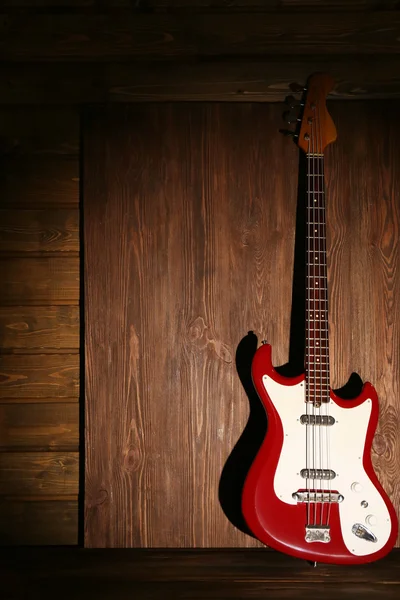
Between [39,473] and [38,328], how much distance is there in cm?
43

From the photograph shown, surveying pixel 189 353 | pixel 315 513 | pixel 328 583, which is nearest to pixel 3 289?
pixel 189 353

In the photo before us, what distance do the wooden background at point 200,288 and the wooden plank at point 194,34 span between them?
0.17 meters

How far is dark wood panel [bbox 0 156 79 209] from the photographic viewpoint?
174cm

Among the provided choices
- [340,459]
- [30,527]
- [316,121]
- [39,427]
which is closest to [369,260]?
[316,121]

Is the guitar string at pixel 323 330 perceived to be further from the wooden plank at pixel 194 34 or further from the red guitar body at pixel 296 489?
the wooden plank at pixel 194 34

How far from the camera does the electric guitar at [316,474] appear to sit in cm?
151

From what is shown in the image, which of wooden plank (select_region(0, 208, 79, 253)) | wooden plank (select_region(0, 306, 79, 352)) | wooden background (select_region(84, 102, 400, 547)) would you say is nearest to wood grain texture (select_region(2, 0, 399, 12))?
wooden background (select_region(84, 102, 400, 547))

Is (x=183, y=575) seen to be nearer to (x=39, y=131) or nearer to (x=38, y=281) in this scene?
(x=38, y=281)

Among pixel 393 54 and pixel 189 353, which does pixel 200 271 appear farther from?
pixel 393 54

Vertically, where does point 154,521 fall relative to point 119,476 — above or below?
below

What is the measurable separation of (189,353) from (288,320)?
31cm

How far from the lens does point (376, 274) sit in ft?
5.64

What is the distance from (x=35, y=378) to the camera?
1725 millimetres

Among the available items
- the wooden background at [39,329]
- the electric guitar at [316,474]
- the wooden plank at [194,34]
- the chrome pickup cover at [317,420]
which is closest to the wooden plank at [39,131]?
the wooden background at [39,329]
